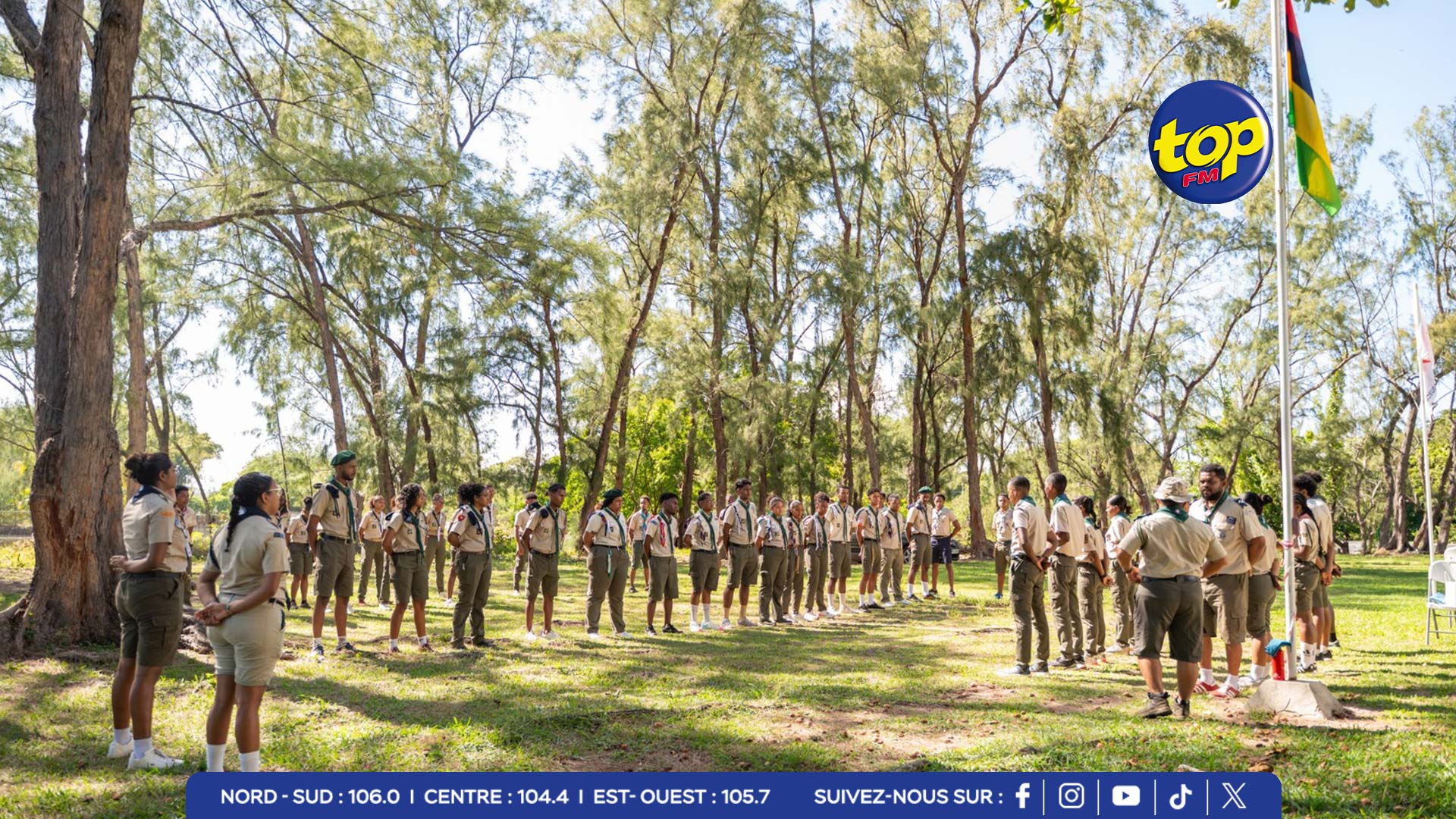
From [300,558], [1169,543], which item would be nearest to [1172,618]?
[1169,543]

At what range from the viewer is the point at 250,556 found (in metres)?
5.09

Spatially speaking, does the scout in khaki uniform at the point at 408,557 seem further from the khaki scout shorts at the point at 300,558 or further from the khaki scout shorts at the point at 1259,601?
the khaki scout shorts at the point at 1259,601

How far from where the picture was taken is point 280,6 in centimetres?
1112

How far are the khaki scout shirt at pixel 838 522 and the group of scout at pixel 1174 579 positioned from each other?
464 centimetres

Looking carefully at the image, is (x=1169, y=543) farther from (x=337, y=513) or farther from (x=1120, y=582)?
(x=337, y=513)

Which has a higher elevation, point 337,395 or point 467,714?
point 337,395

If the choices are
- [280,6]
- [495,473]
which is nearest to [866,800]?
[280,6]

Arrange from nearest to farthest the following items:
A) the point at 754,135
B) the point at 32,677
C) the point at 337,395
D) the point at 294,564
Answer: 1. the point at 32,677
2. the point at 294,564
3. the point at 337,395
4. the point at 754,135

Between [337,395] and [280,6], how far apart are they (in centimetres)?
1132

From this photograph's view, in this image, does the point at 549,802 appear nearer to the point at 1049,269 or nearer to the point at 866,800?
the point at 866,800

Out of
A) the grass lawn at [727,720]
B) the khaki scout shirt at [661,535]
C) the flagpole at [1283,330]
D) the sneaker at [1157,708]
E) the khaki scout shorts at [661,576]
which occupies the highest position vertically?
the flagpole at [1283,330]

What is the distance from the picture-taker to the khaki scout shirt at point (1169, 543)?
23.2 ft

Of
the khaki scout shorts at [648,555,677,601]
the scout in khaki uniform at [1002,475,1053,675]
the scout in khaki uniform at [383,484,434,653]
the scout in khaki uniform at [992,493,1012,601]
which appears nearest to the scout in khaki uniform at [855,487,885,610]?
the scout in khaki uniform at [992,493,1012,601]

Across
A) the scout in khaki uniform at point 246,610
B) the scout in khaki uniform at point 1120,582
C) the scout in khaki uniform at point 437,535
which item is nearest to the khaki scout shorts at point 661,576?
the scout in khaki uniform at point 1120,582
